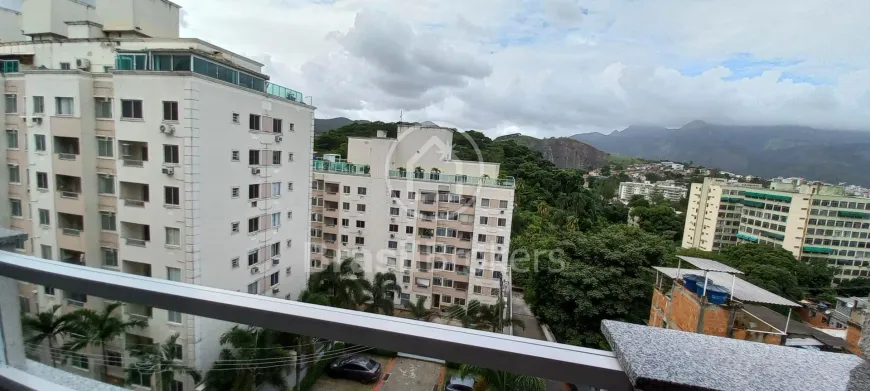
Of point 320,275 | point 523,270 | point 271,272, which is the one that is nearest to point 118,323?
point 271,272

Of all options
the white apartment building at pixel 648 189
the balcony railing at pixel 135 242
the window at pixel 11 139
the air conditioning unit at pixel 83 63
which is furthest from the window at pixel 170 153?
the white apartment building at pixel 648 189

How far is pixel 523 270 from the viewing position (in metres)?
14.7

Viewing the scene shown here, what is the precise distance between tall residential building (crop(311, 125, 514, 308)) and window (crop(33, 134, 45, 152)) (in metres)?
7.72

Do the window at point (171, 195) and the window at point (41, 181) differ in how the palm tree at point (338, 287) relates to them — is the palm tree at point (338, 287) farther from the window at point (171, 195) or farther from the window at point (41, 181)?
the window at point (41, 181)

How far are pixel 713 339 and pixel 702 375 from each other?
14 centimetres

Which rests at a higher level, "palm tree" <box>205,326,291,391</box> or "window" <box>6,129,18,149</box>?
"window" <box>6,129,18,149</box>

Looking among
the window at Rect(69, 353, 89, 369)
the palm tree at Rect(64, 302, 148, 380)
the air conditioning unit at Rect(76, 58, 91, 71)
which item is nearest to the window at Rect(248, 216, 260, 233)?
the air conditioning unit at Rect(76, 58, 91, 71)

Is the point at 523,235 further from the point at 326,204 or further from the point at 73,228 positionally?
the point at 73,228

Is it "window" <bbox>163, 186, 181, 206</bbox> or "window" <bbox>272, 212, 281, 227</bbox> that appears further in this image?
"window" <bbox>272, 212, 281, 227</bbox>

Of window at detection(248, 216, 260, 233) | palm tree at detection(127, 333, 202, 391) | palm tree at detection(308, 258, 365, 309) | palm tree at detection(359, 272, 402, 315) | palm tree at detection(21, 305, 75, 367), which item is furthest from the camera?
palm tree at detection(359, 272, 402, 315)

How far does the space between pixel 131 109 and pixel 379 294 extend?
307 inches

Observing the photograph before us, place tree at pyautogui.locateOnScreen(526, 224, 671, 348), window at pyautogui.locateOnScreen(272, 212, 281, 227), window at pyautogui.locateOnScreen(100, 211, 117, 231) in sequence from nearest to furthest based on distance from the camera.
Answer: window at pyautogui.locateOnScreen(100, 211, 117, 231)
window at pyautogui.locateOnScreen(272, 212, 281, 227)
tree at pyautogui.locateOnScreen(526, 224, 671, 348)

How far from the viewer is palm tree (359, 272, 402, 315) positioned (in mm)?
11242

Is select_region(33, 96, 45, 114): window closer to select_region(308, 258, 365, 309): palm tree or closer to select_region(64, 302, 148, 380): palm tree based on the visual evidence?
select_region(308, 258, 365, 309): palm tree
